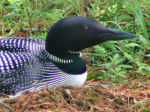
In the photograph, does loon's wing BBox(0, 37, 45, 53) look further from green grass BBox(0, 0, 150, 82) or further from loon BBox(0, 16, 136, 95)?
green grass BBox(0, 0, 150, 82)

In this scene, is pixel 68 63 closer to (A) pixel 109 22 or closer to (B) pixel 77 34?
(B) pixel 77 34

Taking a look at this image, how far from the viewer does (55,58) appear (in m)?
2.90

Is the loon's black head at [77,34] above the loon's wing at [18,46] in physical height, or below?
above

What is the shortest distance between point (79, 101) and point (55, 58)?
19.3 inches

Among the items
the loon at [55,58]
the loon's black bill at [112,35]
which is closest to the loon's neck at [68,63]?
the loon at [55,58]

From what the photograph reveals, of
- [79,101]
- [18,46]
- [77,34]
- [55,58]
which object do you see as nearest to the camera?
[79,101]

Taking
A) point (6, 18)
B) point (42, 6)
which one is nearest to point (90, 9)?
point (42, 6)

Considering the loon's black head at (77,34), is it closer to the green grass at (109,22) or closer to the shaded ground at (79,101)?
the shaded ground at (79,101)

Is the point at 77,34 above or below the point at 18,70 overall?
above

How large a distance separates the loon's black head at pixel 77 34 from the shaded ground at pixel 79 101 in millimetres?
376

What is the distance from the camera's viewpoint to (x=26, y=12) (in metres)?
4.06

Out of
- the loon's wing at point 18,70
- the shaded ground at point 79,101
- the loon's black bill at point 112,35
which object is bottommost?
the shaded ground at point 79,101

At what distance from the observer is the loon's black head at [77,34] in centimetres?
269

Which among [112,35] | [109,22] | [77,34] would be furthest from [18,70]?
[109,22]
